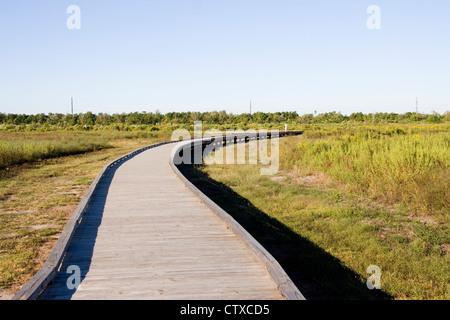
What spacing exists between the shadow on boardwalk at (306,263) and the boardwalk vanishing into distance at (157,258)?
Answer: 1.16 metres

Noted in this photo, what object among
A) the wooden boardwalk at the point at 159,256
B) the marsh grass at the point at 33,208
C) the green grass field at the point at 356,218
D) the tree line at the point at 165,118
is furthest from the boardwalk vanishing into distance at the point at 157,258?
the tree line at the point at 165,118

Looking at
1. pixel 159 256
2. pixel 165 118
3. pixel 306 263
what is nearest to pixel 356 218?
pixel 306 263

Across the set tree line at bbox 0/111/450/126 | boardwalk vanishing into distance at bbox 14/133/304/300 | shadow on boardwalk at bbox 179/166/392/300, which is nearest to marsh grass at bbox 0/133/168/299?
boardwalk vanishing into distance at bbox 14/133/304/300

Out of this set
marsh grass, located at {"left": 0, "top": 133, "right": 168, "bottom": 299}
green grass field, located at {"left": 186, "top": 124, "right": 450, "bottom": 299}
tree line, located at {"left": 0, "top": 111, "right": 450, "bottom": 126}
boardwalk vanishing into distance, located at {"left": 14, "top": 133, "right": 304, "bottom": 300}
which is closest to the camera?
boardwalk vanishing into distance, located at {"left": 14, "top": 133, "right": 304, "bottom": 300}

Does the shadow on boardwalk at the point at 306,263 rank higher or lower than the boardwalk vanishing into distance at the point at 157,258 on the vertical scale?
lower

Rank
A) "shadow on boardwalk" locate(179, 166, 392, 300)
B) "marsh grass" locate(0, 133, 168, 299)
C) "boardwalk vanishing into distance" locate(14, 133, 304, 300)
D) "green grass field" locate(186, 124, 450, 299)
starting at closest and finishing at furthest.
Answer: "boardwalk vanishing into distance" locate(14, 133, 304, 300) < "shadow on boardwalk" locate(179, 166, 392, 300) < "marsh grass" locate(0, 133, 168, 299) < "green grass field" locate(186, 124, 450, 299)

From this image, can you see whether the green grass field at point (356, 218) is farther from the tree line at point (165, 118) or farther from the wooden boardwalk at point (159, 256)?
the tree line at point (165, 118)

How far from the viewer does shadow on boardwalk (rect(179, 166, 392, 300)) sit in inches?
207

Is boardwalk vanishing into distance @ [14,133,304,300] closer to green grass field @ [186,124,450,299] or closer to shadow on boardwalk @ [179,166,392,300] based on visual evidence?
shadow on boardwalk @ [179,166,392,300]

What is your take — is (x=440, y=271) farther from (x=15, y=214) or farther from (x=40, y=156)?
(x=40, y=156)

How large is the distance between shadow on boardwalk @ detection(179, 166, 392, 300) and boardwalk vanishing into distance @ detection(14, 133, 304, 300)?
1163 mm

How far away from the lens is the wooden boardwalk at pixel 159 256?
3.82 meters

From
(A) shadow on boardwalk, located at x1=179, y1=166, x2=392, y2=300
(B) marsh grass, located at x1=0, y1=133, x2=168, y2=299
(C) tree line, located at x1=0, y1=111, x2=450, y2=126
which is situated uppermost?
(C) tree line, located at x1=0, y1=111, x2=450, y2=126
